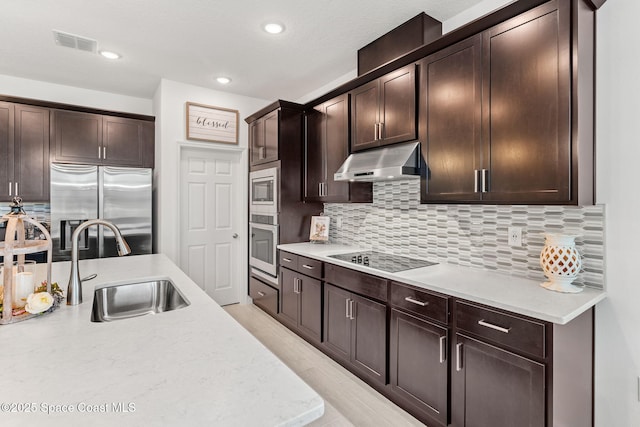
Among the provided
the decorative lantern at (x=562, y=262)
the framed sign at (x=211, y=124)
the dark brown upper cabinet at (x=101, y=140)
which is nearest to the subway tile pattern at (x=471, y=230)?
the decorative lantern at (x=562, y=262)

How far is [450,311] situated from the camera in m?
1.84

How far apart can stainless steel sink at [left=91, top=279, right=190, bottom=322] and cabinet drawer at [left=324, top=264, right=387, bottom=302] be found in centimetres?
129

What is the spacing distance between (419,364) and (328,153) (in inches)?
82.8

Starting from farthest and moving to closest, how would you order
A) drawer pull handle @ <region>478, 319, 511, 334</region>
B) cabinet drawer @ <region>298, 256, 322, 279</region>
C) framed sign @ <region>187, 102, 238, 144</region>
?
framed sign @ <region>187, 102, 238, 144</region> < cabinet drawer @ <region>298, 256, 322, 279</region> < drawer pull handle @ <region>478, 319, 511, 334</region>

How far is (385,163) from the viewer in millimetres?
2480

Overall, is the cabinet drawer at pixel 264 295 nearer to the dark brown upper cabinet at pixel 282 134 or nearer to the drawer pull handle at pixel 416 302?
the dark brown upper cabinet at pixel 282 134

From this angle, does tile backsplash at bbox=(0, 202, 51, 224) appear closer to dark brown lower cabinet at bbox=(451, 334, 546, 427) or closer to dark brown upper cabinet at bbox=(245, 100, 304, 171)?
dark brown upper cabinet at bbox=(245, 100, 304, 171)

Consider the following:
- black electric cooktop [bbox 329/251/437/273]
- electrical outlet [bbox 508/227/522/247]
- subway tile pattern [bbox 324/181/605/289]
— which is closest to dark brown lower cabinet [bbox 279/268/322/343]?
black electric cooktop [bbox 329/251/437/273]

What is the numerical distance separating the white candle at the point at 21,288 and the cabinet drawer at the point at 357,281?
6.22 ft

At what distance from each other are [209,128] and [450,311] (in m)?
3.48

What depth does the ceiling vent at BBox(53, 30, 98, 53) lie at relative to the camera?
8.99ft

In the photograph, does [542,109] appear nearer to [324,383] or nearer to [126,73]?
[324,383]

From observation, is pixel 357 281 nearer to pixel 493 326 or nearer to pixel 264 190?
pixel 493 326

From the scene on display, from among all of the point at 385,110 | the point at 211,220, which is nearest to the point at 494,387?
the point at 385,110
